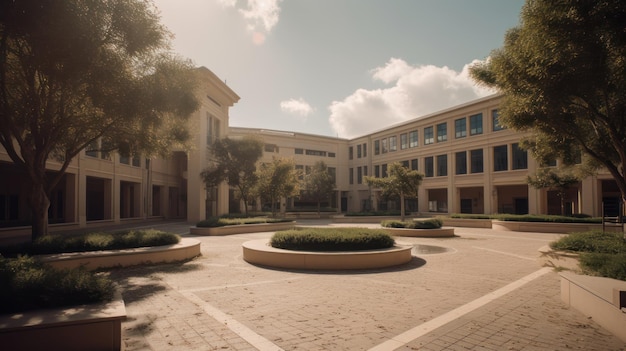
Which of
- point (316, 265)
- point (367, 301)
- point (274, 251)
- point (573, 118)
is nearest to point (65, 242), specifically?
point (274, 251)

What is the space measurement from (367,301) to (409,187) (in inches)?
784

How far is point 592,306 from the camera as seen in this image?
232 inches

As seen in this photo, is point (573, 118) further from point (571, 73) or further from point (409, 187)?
point (409, 187)

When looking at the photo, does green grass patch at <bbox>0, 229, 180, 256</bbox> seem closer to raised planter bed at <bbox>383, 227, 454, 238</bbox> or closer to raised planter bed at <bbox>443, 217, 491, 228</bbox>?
raised planter bed at <bbox>383, 227, 454, 238</bbox>

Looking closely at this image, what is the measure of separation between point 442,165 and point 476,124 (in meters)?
6.43

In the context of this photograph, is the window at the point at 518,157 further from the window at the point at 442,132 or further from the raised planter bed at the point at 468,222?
the raised planter bed at the point at 468,222

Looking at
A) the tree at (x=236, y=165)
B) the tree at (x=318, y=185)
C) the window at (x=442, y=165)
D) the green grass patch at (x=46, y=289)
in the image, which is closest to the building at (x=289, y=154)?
the window at (x=442, y=165)

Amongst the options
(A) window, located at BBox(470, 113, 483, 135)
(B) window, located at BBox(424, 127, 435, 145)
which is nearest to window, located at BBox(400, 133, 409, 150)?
(B) window, located at BBox(424, 127, 435, 145)

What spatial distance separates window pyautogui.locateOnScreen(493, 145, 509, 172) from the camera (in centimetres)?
3475

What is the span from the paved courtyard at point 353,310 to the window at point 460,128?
101ft

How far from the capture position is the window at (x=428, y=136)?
42.9 meters

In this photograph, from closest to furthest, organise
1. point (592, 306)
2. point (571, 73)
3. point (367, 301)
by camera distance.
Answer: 1. point (592, 306)
2. point (367, 301)
3. point (571, 73)

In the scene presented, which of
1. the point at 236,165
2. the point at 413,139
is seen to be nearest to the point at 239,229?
the point at 236,165

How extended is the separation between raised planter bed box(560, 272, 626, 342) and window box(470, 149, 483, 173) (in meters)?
32.7
